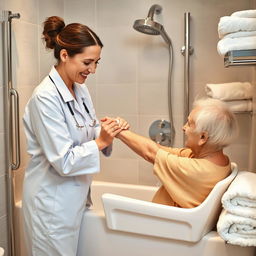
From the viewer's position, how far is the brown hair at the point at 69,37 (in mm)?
1763

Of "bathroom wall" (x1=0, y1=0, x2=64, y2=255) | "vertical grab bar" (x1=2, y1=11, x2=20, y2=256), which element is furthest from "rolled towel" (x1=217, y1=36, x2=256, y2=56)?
"bathroom wall" (x1=0, y1=0, x2=64, y2=255)

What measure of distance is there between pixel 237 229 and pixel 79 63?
3.17 ft

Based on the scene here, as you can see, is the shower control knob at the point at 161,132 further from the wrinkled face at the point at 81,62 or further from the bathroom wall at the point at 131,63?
the wrinkled face at the point at 81,62

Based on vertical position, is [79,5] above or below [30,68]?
above

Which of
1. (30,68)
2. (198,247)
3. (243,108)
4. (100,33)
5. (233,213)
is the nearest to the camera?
(233,213)

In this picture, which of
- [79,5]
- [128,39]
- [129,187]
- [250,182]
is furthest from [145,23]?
[250,182]

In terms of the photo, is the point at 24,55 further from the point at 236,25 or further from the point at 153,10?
the point at 236,25

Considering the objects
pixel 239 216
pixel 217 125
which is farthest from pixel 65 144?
pixel 239 216

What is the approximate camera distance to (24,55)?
251 cm

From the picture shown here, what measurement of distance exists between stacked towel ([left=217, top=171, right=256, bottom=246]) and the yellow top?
167 mm

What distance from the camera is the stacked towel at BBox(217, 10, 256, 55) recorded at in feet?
4.38

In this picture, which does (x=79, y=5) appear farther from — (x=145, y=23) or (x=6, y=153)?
(x=6, y=153)

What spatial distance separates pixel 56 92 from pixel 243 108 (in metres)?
1.14

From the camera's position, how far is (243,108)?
2.30 m
